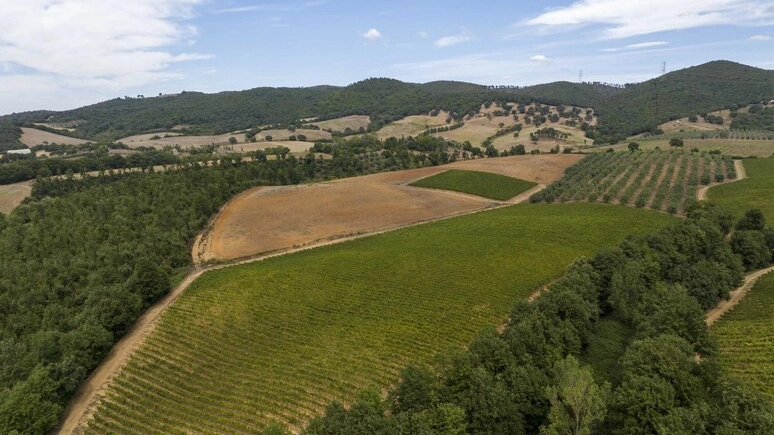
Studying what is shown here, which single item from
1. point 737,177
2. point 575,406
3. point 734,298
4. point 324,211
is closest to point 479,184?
point 324,211

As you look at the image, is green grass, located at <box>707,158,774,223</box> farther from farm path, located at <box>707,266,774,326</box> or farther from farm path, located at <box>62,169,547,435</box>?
farm path, located at <box>62,169,547,435</box>

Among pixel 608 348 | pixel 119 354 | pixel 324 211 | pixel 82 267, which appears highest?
pixel 324 211

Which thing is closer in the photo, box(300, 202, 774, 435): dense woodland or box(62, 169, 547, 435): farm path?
box(300, 202, 774, 435): dense woodland

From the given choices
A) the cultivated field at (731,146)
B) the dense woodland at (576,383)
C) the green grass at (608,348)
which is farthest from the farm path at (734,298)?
the cultivated field at (731,146)

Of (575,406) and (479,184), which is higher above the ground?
(479,184)

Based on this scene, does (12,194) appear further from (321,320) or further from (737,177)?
(737,177)

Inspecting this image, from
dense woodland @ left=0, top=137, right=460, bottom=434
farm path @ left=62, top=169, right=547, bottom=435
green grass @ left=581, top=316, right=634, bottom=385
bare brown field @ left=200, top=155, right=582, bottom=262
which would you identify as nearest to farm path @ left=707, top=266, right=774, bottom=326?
green grass @ left=581, top=316, right=634, bottom=385
